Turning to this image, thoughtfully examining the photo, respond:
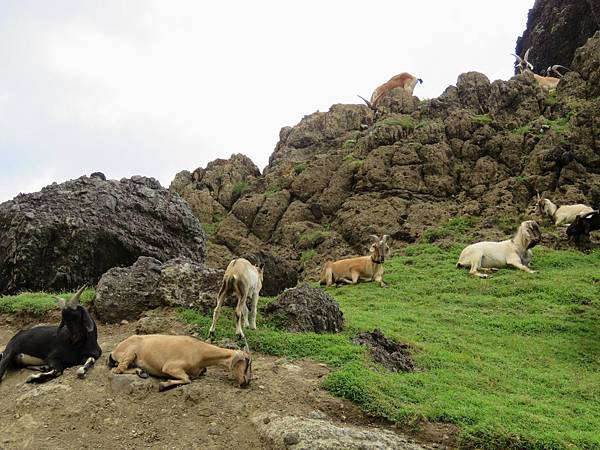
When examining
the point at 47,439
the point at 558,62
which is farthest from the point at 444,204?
the point at 558,62

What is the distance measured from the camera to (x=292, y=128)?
35938 mm

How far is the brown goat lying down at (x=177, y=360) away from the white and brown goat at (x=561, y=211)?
16540 mm

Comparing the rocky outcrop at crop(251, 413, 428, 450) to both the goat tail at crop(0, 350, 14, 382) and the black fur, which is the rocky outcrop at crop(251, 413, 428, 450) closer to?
the black fur

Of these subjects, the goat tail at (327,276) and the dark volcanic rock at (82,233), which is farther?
the goat tail at (327,276)

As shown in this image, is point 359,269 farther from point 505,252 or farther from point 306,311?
point 306,311

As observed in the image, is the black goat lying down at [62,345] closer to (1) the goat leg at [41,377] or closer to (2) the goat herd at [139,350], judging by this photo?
(2) the goat herd at [139,350]

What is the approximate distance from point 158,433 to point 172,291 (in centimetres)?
477

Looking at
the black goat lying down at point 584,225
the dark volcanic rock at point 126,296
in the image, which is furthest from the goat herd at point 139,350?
the black goat lying down at point 584,225

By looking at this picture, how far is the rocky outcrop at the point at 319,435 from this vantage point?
269 inches

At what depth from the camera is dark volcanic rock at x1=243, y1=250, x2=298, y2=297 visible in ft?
52.9

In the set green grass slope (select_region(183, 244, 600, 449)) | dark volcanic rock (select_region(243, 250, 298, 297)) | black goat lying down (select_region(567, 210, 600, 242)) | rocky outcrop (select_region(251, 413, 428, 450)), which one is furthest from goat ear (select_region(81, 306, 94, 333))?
black goat lying down (select_region(567, 210, 600, 242))

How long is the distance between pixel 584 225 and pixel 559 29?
28.7 m

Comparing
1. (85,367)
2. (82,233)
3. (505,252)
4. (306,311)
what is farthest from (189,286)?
(505,252)

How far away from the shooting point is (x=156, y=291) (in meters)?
12.1
